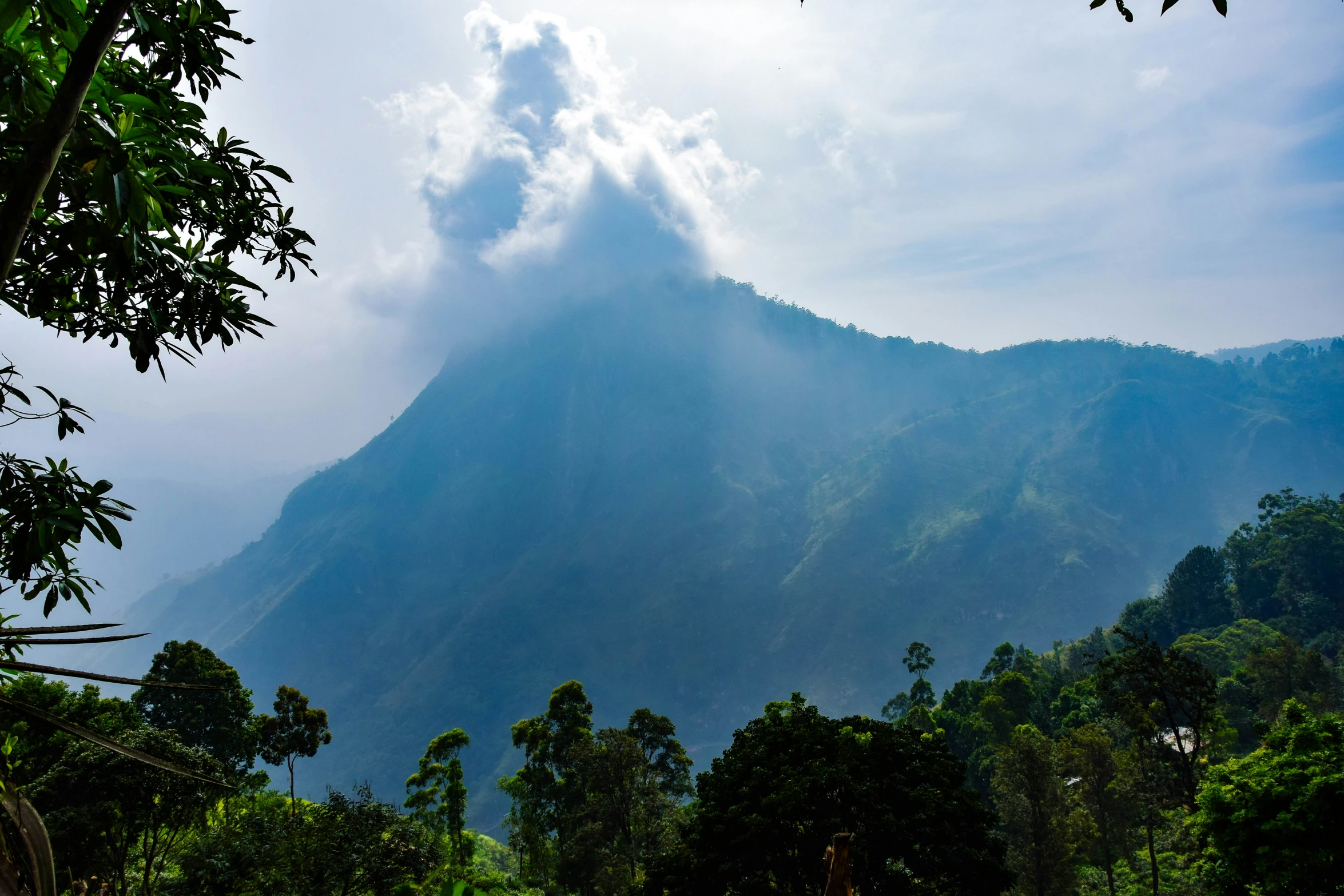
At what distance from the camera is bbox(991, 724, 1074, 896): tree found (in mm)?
24359

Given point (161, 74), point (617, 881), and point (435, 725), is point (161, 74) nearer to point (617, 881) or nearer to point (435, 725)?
point (617, 881)

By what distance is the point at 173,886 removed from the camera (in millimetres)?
14656

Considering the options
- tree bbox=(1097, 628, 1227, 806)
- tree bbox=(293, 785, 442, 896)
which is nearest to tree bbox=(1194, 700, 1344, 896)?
tree bbox=(1097, 628, 1227, 806)

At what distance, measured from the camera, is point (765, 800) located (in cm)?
1448

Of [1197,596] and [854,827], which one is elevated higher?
[1197,596]

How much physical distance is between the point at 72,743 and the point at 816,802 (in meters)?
19.3

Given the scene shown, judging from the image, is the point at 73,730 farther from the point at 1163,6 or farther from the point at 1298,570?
the point at 1298,570

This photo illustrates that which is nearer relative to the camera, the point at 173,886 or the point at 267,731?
the point at 173,886

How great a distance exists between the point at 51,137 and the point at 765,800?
15782 millimetres

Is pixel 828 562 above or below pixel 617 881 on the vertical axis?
above

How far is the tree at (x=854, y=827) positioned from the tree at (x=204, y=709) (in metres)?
25.1

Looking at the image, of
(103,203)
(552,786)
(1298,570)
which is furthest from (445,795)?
(1298,570)

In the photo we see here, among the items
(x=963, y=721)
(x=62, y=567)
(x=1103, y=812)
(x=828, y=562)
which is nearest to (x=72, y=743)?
(x=62, y=567)

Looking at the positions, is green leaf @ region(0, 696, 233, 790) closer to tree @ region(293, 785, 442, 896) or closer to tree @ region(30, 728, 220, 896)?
tree @ region(293, 785, 442, 896)
